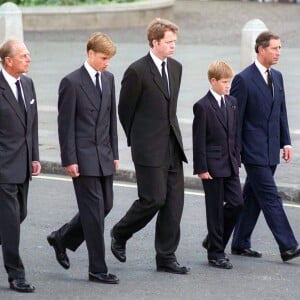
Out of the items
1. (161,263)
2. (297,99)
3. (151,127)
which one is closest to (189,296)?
(161,263)

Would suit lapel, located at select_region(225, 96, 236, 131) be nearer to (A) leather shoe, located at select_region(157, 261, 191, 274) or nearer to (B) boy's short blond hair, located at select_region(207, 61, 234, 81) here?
(B) boy's short blond hair, located at select_region(207, 61, 234, 81)

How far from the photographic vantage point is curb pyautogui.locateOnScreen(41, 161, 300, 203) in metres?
11.4

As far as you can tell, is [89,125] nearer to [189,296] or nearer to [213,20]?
[189,296]

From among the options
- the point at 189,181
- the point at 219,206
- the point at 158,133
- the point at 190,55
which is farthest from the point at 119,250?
the point at 190,55

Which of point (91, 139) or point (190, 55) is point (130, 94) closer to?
point (91, 139)

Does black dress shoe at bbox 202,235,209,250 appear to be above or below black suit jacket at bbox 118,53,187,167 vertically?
below

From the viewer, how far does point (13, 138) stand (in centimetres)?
783

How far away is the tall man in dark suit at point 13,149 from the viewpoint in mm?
7797

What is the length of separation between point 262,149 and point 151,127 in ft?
3.20

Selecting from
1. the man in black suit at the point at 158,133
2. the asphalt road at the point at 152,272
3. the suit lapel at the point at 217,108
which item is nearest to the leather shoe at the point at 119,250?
the asphalt road at the point at 152,272

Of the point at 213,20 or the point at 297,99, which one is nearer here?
the point at 297,99

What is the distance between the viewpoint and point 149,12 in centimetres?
2598

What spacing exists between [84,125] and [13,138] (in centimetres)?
51

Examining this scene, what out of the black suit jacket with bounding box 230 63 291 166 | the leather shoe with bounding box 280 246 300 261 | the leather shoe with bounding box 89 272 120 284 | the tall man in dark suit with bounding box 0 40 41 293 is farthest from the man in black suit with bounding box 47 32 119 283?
the leather shoe with bounding box 280 246 300 261
